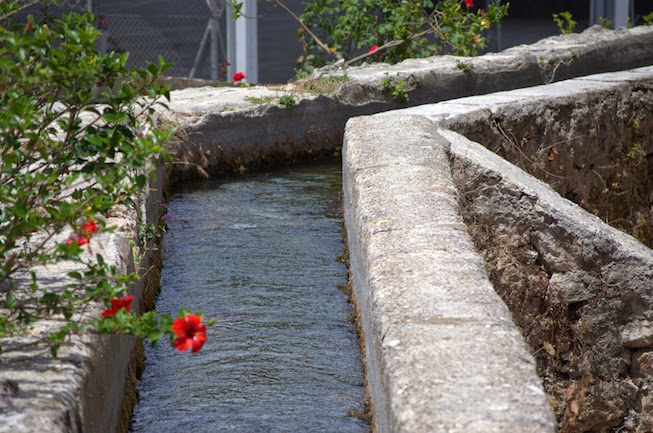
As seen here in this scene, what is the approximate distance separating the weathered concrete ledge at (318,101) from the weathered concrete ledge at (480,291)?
1.19m

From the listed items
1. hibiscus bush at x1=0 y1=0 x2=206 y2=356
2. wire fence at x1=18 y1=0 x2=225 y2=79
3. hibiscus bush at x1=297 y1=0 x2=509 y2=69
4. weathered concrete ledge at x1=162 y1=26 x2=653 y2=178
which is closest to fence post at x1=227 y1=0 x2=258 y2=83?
wire fence at x1=18 y1=0 x2=225 y2=79

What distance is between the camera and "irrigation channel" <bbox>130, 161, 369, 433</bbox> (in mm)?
2342

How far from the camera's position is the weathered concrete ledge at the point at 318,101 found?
4.62 metres

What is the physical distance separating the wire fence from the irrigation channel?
3689 mm

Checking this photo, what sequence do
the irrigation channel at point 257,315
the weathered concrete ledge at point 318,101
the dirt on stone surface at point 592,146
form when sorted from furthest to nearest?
the weathered concrete ledge at point 318,101
the dirt on stone surface at point 592,146
the irrigation channel at point 257,315

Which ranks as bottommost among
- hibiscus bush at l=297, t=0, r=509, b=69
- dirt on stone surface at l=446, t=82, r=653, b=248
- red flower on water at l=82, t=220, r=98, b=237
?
dirt on stone surface at l=446, t=82, r=653, b=248

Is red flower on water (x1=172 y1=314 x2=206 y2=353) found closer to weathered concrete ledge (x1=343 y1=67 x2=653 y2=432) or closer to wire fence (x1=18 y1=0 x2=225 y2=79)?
weathered concrete ledge (x1=343 y1=67 x2=653 y2=432)

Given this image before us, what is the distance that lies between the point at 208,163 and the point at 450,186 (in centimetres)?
212

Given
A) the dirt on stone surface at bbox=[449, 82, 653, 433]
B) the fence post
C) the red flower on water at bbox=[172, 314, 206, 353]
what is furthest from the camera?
the fence post

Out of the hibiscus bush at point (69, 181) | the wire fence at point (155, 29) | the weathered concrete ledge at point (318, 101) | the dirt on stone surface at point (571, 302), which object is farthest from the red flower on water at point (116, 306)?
the wire fence at point (155, 29)

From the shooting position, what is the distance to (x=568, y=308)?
2.82 m

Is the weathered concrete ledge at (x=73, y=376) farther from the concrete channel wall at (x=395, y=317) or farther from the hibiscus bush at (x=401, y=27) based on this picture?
the hibiscus bush at (x=401, y=27)

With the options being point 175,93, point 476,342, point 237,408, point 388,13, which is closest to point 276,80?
point 388,13

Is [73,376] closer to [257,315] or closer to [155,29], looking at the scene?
[257,315]
